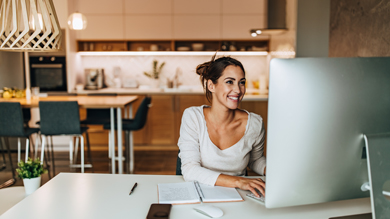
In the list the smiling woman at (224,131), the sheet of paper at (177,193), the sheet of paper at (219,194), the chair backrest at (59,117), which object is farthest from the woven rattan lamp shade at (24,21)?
the chair backrest at (59,117)

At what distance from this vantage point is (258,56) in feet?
19.0

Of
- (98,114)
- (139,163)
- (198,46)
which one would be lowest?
(139,163)

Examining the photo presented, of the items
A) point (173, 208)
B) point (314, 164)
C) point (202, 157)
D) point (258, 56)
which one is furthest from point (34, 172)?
point (258, 56)

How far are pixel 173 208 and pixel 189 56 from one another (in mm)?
4834

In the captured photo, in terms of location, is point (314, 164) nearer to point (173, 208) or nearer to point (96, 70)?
point (173, 208)

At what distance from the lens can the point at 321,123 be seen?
898 millimetres

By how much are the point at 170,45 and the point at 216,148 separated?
4381 mm

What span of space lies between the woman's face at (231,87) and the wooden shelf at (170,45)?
398 centimetres

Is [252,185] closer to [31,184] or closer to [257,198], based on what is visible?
[257,198]

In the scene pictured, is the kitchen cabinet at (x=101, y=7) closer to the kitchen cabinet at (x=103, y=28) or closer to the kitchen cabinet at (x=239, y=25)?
the kitchen cabinet at (x=103, y=28)

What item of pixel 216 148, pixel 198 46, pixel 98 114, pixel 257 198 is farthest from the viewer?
pixel 198 46

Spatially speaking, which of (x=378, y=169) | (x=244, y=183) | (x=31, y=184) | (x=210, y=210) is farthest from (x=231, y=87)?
(x=31, y=184)

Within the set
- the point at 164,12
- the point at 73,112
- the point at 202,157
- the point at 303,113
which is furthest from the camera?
the point at 164,12

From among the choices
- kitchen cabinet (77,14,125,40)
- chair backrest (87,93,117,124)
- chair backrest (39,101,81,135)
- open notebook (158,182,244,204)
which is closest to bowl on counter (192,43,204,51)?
kitchen cabinet (77,14,125,40)
